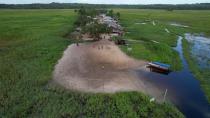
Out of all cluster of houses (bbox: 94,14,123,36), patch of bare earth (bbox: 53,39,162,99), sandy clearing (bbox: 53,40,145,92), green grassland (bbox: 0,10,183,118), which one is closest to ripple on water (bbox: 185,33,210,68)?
patch of bare earth (bbox: 53,39,162,99)

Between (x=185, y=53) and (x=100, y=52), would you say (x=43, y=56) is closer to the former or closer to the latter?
(x=100, y=52)

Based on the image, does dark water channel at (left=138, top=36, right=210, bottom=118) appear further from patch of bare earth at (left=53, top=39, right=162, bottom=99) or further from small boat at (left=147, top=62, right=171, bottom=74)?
patch of bare earth at (left=53, top=39, right=162, bottom=99)

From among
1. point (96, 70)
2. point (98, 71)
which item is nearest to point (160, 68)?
point (98, 71)

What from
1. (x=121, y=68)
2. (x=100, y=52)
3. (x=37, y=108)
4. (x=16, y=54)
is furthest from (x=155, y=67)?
(x=16, y=54)

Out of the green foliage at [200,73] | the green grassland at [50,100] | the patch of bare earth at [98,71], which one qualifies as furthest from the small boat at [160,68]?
the green grassland at [50,100]

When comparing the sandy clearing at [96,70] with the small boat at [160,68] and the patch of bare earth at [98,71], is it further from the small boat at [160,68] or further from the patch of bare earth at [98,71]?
the small boat at [160,68]
